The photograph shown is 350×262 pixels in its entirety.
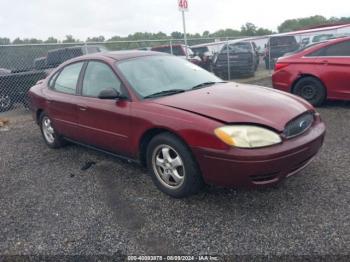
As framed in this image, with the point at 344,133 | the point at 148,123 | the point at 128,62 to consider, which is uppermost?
the point at 128,62

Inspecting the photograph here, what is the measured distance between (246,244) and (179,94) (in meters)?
1.76

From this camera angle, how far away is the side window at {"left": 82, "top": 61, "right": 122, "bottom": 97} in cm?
420

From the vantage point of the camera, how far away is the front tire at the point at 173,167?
3.39 m

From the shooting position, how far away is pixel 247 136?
3.10m

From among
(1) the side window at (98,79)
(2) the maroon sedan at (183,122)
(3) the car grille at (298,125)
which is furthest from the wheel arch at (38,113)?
(3) the car grille at (298,125)

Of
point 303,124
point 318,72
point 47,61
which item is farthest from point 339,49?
point 47,61

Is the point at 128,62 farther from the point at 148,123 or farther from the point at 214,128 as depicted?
the point at 214,128

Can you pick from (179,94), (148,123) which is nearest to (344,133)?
(179,94)

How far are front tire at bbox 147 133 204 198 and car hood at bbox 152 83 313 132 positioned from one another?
381mm

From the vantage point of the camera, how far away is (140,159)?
13.1 feet

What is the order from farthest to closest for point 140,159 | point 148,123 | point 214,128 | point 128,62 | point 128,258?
point 128,62 → point 140,159 → point 148,123 → point 214,128 → point 128,258

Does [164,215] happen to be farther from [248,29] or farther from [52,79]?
[248,29]

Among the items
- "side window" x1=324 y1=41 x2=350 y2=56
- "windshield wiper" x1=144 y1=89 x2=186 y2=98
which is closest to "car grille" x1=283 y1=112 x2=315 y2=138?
"windshield wiper" x1=144 y1=89 x2=186 y2=98

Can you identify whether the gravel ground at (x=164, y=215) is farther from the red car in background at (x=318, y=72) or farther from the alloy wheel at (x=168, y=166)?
the red car in background at (x=318, y=72)
